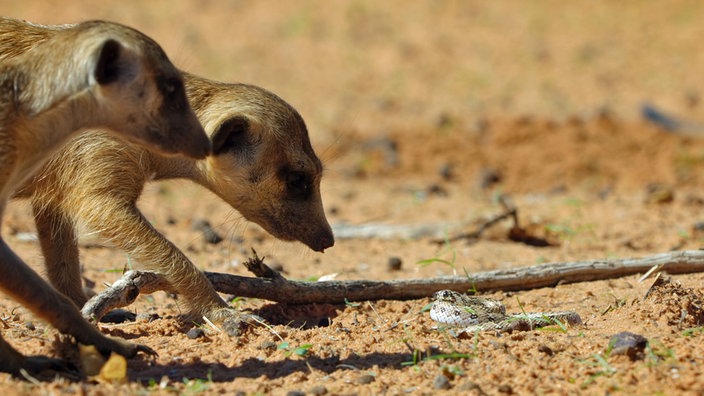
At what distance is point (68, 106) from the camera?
438cm

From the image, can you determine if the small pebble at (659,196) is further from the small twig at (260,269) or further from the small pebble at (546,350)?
the small pebble at (546,350)

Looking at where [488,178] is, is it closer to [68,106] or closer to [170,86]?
[170,86]

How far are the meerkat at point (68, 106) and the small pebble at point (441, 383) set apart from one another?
1.37m

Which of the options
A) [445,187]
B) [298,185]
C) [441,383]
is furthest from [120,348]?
[445,187]

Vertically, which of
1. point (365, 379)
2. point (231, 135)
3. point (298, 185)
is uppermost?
point (231, 135)

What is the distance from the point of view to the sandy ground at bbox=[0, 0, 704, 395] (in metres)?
4.28

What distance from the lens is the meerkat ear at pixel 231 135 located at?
5.62 m

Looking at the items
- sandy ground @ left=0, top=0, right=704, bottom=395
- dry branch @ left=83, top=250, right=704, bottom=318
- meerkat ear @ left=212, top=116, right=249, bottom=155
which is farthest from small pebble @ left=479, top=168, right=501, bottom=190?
meerkat ear @ left=212, top=116, right=249, bottom=155

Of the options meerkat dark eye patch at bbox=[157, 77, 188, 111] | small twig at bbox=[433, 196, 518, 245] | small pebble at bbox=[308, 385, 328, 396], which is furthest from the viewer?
small twig at bbox=[433, 196, 518, 245]

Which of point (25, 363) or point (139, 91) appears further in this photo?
point (139, 91)

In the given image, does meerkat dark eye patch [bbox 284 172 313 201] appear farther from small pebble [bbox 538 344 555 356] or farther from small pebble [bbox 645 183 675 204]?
small pebble [bbox 645 183 675 204]

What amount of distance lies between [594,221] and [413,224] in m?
1.55

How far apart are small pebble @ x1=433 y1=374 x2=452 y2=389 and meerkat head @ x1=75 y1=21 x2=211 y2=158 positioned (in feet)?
5.52

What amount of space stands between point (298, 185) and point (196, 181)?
65 cm
